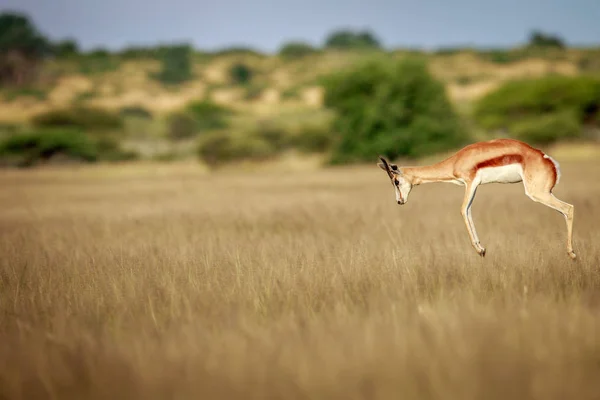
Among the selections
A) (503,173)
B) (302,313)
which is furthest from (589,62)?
(302,313)

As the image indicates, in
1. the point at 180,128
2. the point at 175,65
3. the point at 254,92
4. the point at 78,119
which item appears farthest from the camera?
the point at 175,65

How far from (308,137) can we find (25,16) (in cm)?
11708

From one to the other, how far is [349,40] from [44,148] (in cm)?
15772

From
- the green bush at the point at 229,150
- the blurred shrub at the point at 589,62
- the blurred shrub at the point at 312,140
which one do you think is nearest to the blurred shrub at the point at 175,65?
the blurred shrub at the point at 589,62

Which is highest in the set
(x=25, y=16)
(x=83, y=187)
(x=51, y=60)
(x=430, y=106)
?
(x=25, y=16)

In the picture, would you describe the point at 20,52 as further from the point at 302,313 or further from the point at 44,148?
the point at 302,313

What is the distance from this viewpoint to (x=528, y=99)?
6725 centimetres

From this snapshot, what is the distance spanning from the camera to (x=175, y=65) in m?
142

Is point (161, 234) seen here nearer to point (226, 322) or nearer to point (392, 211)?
point (392, 211)

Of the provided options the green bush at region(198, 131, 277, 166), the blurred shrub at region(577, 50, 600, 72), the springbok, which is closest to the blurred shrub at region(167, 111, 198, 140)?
the green bush at region(198, 131, 277, 166)

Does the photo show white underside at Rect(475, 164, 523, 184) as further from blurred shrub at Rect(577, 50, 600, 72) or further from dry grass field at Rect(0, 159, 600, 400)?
blurred shrub at Rect(577, 50, 600, 72)

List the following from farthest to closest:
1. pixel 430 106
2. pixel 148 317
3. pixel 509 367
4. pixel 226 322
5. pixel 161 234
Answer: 1. pixel 430 106
2. pixel 161 234
3. pixel 148 317
4. pixel 226 322
5. pixel 509 367

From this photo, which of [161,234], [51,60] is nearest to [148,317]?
[161,234]

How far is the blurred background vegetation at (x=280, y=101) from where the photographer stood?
134ft
